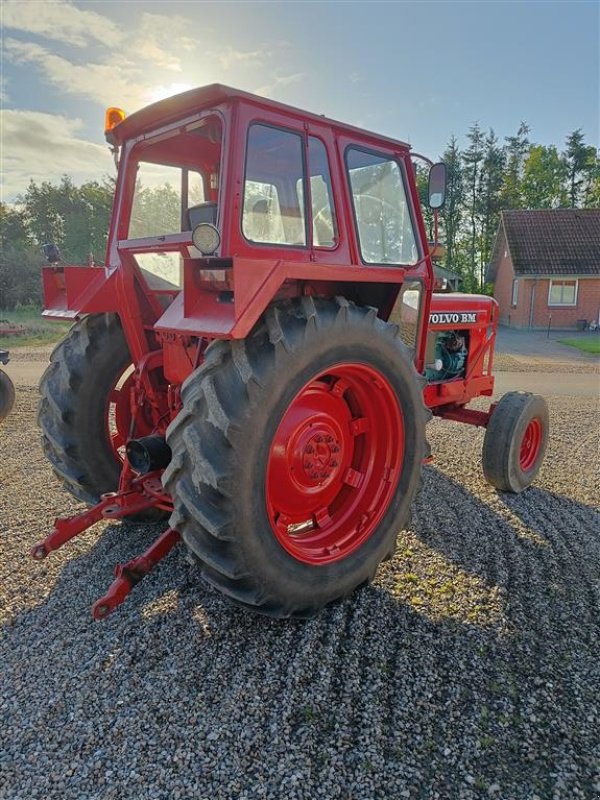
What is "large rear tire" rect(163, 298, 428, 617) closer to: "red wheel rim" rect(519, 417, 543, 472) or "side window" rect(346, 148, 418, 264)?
"side window" rect(346, 148, 418, 264)

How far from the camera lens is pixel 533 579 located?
3082mm

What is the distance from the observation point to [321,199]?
121 inches

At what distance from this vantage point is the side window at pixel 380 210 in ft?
10.7

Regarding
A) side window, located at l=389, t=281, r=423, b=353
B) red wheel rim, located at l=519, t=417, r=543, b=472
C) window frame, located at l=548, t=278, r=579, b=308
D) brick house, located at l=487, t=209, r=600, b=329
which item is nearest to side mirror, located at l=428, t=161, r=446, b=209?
side window, located at l=389, t=281, r=423, b=353

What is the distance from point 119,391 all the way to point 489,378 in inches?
132

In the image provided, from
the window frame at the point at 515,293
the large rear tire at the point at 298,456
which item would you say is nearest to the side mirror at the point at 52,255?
the large rear tire at the point at 298,456

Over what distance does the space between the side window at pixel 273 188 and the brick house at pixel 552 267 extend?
22278 millimetres

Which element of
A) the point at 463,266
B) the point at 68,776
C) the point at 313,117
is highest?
the point at 463,266

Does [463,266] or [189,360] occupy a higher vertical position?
[463,266]

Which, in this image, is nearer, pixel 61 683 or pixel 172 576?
pixel 61 683

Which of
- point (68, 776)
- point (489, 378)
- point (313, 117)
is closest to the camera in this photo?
point (68, 776)

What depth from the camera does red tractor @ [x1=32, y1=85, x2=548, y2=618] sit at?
89.4 inches

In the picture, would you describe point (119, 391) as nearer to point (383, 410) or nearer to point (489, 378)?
point (383, 410)

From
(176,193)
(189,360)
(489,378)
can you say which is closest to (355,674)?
(189,360)
